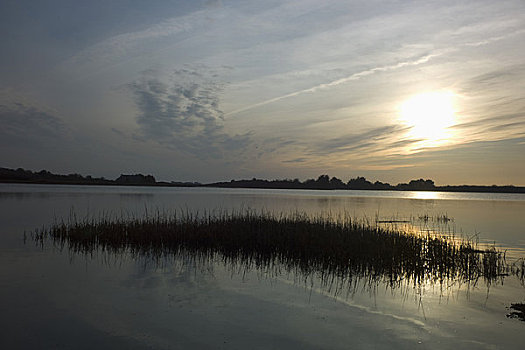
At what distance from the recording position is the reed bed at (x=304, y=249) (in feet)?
42.6

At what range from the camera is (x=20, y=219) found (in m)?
26.3

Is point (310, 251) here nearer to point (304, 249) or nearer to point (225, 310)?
point (304, 249)

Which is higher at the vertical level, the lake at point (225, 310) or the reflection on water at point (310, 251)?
the reflection on water at point (310, 251)

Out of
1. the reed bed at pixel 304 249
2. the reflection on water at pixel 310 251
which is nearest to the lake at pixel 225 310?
the reflection on water at pixel 310 251

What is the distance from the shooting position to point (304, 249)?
15148mm

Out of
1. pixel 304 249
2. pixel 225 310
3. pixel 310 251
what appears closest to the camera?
pixel 225 310

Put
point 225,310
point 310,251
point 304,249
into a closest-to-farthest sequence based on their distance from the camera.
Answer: point 225,310
point 310,251
point 304,249

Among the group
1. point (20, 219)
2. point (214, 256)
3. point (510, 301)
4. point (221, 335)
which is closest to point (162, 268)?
point (214, 256)

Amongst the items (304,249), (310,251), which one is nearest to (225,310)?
(310,251)

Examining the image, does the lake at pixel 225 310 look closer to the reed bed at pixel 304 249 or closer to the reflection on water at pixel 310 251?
the reflection on water at pixel 310 251

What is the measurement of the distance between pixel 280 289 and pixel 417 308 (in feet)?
11.6

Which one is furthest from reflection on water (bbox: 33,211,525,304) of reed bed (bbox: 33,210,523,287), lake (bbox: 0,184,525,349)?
lake (bbox: 0,184,525,349)

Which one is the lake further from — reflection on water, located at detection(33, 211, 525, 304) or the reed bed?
the reed bed

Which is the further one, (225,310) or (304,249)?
(304,249)
